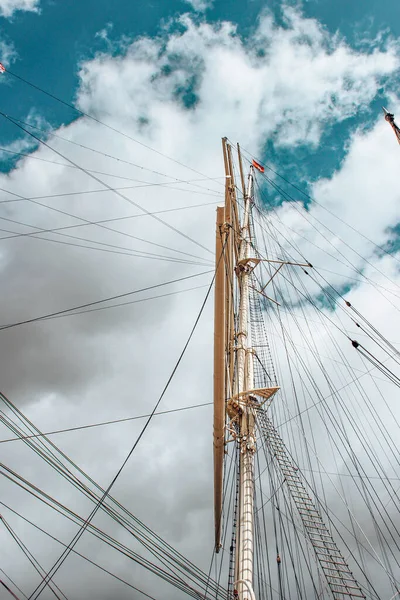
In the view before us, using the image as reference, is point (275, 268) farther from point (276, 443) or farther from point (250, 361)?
point (276, 443)

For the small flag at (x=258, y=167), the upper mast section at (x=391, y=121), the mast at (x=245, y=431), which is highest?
the small flag at (x=258, y=167)

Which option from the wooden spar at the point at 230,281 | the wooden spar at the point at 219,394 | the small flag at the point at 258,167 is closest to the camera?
the wooden spar at the point at 219,394

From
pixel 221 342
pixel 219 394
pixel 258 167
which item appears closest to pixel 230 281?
pixel 221 342

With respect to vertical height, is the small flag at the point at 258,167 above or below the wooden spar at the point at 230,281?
above

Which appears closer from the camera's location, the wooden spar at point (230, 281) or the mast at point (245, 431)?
the mast at point (245, 431)

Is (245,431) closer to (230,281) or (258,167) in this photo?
(230,281)

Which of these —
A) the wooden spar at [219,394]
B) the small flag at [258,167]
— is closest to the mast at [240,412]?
the wooden spar at [219,394]

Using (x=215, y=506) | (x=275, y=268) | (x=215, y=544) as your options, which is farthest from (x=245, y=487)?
(x=275, y=268)

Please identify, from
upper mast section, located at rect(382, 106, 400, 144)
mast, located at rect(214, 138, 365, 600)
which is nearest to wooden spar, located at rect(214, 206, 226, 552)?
mast, located at rect(214, 138, 365, 600)

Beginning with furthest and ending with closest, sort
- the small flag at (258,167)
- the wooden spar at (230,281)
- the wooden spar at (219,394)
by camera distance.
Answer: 1. the small flag at (258,167)
2. the wooden spar at (230,281)
3. the wooden spar at (219,394)

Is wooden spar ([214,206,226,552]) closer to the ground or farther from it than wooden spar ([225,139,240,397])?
closer to the ground

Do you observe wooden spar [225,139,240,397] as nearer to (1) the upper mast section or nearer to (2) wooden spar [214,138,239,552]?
(2) wooden spar [214,138,239,552]

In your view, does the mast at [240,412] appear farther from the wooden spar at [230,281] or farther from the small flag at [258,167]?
the small flag at [258,167]

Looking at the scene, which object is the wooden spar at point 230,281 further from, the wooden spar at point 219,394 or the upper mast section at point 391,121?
the upper mast section at point 391,121
